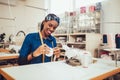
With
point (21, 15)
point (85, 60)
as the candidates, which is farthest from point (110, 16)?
point (21, 15)

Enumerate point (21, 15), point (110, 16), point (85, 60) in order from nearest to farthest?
point (85, 60) < point (110, 16) < point (21, 15)

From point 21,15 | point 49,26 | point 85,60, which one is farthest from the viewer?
point 21,15

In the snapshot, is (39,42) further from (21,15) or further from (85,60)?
(21,15)

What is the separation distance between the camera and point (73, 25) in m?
4.02

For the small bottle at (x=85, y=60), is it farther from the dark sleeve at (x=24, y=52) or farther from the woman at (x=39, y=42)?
the dark sleeve at (x=24, y=52)

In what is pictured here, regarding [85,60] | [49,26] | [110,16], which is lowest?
[85,60]

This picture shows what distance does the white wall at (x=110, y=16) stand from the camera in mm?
3406

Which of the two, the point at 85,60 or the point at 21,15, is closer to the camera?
the point at 85,60

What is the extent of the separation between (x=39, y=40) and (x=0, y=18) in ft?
15.5

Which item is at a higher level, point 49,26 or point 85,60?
point 49,26

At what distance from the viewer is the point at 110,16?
357 cm

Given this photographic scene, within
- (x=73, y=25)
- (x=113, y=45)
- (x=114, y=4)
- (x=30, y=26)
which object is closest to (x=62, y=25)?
(x=73, y=25)

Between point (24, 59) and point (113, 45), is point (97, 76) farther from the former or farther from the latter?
point (24, 59)

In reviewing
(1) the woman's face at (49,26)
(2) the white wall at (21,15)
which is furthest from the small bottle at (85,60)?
(2) the white wall at (21,15)
